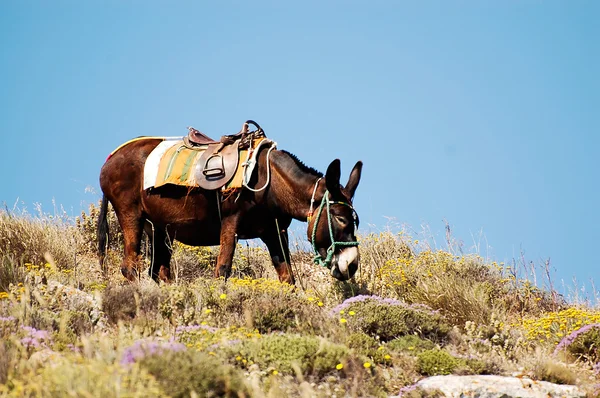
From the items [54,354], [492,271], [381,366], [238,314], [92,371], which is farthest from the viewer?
[492,271]

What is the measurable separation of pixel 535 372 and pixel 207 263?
7.06 m

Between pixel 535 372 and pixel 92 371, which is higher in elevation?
pixel 535 372

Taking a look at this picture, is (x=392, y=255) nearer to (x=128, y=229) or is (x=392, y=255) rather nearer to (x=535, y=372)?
(x=128, y=229)

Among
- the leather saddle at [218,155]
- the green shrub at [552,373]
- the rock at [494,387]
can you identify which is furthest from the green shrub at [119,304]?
the green shrub at [552,373]

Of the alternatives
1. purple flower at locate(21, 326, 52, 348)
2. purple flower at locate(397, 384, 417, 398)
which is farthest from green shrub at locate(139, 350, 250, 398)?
purple flower at locate(397, 384, 417, 398)

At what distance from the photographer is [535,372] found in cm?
748

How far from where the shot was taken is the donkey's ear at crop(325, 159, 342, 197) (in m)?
9.64

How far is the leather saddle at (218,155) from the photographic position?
10055 mm

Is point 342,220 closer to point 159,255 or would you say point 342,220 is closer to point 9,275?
point 159,255

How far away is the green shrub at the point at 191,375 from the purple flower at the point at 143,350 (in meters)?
0.04

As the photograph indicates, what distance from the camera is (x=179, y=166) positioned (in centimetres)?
1045

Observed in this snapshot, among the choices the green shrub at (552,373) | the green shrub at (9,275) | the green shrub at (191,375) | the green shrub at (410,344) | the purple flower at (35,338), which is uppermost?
the green shrub at (9,275)

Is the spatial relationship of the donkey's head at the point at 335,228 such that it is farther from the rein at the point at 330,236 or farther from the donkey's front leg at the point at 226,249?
the donkey's front leg at the point at 226,249

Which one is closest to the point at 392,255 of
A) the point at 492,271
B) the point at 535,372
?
the point at 492,271
